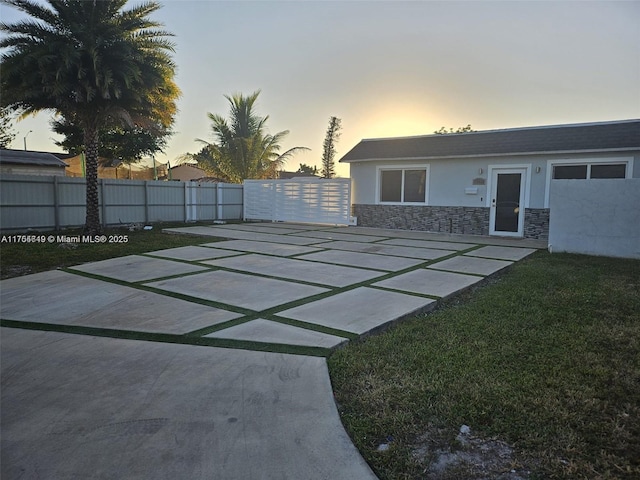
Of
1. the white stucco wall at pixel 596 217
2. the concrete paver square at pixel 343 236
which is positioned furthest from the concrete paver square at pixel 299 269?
the white stucco wall at pixel 596 217

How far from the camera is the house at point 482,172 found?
12117mm

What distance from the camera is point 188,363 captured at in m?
3.52

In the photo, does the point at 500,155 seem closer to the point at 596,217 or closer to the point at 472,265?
the point at 596,217

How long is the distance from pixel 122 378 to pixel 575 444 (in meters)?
3.11

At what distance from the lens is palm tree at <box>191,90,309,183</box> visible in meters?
23.4

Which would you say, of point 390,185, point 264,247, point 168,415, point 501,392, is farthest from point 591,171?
point 168,415

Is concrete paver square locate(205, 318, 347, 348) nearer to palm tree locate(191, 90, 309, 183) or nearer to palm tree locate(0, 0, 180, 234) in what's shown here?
palm tree locate(0, 0, 180, 234)

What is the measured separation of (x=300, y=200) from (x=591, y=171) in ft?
36.0

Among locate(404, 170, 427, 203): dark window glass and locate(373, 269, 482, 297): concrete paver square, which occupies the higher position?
locate(404, 170, 427, 203): dark window glass

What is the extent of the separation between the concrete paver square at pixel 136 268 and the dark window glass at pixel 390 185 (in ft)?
32.7

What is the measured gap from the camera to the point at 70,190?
14.3 metres

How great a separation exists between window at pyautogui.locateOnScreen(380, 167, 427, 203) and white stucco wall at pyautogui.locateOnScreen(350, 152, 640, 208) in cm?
27

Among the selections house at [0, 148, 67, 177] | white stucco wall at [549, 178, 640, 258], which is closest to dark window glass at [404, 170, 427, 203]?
white stucco wall at [549, 178, 640, 258]

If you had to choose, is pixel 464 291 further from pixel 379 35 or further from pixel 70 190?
pixel 70 190
